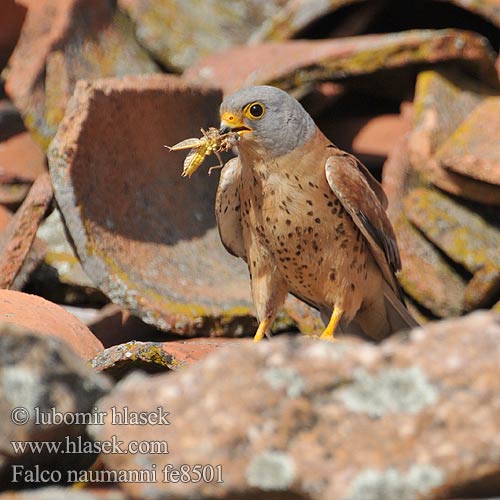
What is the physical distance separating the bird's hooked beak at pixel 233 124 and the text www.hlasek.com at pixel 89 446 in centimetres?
203

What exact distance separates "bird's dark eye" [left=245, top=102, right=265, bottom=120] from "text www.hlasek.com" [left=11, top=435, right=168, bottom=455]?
2081 millimetres

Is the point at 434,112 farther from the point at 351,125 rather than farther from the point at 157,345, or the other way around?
the point at 157,345

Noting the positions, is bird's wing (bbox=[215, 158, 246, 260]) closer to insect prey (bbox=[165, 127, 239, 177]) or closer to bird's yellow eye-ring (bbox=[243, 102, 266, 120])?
insect prey (bbox=[165, 127, 239, 177])

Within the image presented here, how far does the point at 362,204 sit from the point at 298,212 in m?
0.25

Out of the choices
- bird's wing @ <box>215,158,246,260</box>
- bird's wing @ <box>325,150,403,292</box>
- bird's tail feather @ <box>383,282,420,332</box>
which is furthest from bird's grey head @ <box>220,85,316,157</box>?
bird's tail feather @ <box>383,282,420,332</box>

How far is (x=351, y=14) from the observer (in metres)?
6.15

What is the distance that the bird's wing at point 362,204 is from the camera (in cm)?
425

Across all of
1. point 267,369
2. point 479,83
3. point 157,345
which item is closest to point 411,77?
point 479,83

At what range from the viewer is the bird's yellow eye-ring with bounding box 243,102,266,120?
4.14m

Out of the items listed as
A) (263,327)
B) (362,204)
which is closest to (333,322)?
(263,327)

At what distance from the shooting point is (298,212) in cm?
427

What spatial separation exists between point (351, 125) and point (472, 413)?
4273mm

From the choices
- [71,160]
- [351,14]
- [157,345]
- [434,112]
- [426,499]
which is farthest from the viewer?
[351,14]

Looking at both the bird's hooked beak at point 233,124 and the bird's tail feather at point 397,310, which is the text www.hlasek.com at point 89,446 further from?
the bird's tail feather at point 397,310
